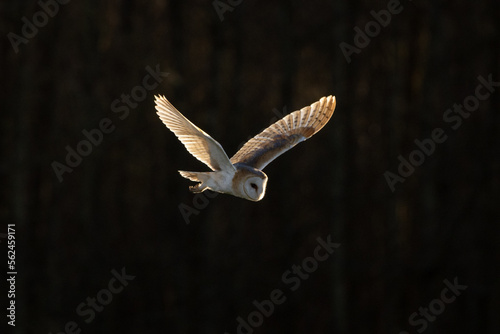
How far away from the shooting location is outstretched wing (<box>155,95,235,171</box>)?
1.59m

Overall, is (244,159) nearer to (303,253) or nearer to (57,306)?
(303,253)

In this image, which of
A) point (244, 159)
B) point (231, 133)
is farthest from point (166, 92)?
point (244, 159)

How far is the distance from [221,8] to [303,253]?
119 centimetres

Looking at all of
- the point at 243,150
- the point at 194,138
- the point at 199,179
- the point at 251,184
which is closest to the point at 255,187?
the point at 251,184

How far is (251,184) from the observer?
61.0 inches

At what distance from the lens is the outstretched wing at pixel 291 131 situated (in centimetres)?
205

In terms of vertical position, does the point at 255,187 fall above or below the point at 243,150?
below

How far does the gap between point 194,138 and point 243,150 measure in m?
0.41

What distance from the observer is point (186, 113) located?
3365 millimetres
